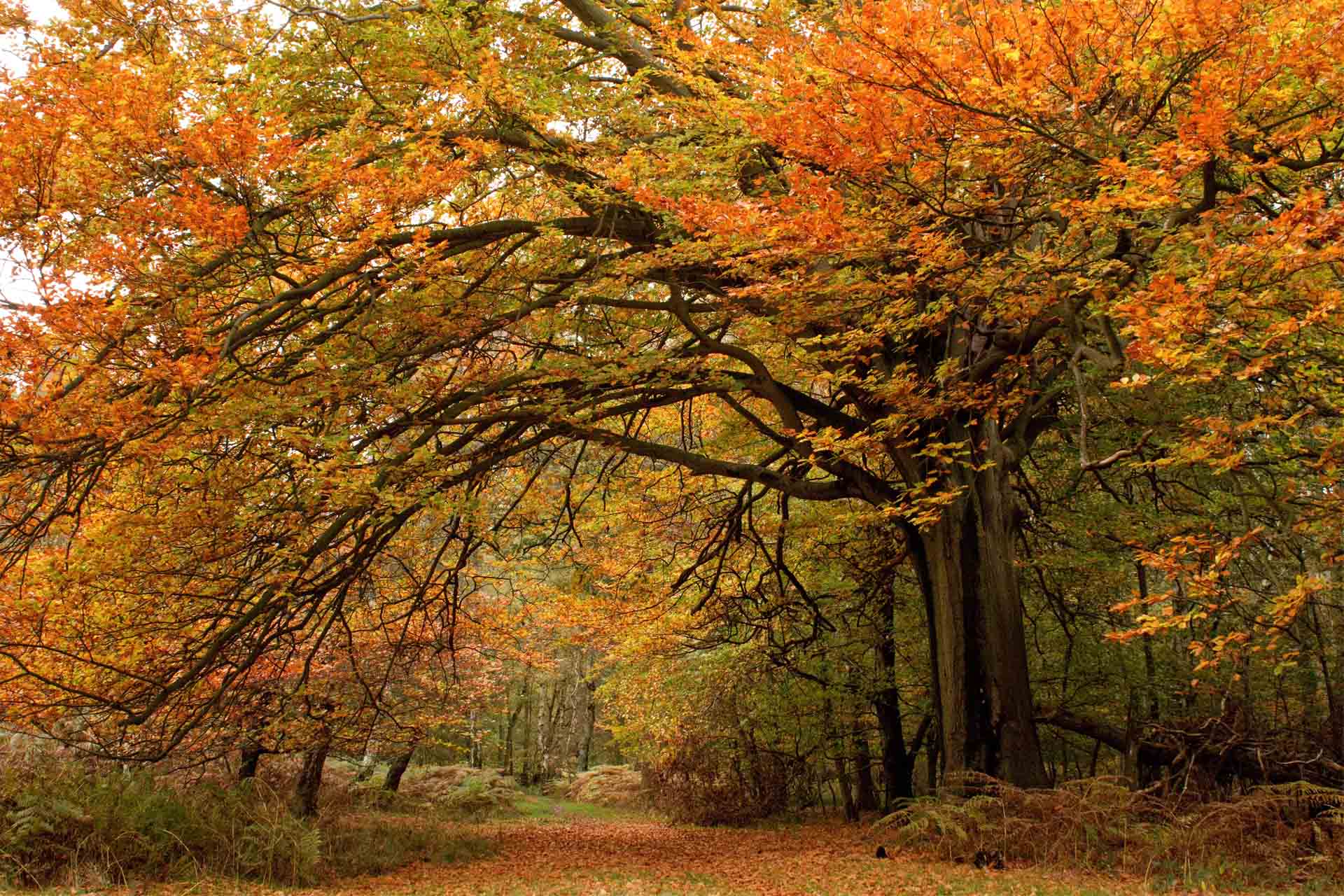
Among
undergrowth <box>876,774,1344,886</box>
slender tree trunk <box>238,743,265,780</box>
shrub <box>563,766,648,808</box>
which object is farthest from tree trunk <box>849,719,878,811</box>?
slender tree trunk <box>238,743,265,780</box>

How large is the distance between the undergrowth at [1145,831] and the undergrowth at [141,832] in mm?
5538

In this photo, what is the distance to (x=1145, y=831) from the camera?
6801 millimetres

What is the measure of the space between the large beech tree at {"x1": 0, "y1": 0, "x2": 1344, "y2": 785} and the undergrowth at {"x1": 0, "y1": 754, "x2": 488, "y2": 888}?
85 centimetres

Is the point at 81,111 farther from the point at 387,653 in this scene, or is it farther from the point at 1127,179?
the point at 387,653

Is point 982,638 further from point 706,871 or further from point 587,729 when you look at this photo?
point 587,729

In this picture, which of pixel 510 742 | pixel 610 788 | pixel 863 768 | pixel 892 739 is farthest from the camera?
pixel 510 742

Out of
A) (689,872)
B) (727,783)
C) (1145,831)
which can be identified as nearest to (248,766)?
(689,872)

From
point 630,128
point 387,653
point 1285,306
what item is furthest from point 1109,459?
point 387,653

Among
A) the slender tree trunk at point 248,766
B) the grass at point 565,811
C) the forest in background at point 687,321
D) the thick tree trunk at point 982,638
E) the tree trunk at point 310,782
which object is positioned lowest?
the grass at point 565,811

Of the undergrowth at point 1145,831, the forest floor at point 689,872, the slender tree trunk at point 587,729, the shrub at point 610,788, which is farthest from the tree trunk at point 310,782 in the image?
the slender tree trunk at point 587,729

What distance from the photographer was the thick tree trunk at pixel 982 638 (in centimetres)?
830

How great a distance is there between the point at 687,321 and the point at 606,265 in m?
0.86

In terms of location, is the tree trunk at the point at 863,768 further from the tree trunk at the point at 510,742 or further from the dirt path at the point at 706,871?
the tree trunk at the point at 510,742

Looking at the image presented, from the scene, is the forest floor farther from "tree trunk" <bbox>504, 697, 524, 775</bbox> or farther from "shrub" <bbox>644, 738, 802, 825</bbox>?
"tree trunk" <bbox>504, 697, 524, 775</bbox>
